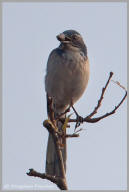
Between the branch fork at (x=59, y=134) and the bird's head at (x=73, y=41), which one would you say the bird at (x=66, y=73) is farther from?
the branch fork at (x=59, y=134)

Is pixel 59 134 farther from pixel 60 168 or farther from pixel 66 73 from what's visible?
pixel 66 73

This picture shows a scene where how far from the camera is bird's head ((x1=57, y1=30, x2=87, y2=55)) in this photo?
6.18 m

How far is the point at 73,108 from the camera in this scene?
19.6 feet

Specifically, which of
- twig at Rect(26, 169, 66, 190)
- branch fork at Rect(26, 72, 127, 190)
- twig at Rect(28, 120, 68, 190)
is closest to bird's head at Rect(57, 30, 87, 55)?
branch fork at Rect(26, 72, 127, 190)

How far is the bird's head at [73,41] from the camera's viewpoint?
20.3 ft

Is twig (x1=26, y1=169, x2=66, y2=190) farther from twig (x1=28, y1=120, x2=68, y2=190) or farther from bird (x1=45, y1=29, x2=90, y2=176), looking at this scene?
bird (x1=45, y1=29, x2=90, y2=176)

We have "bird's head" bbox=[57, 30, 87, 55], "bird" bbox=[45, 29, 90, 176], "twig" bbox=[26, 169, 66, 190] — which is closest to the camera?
"twig" bbox=[26, 169, 66, 190]

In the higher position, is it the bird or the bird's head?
the bird's head

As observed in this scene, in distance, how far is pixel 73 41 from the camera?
251 inches

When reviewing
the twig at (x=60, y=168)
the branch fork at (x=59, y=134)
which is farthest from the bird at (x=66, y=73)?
the twig at (x=60, y=168)

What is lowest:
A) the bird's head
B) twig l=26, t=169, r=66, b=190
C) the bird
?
twig l=26, t=169, r=66, b=190

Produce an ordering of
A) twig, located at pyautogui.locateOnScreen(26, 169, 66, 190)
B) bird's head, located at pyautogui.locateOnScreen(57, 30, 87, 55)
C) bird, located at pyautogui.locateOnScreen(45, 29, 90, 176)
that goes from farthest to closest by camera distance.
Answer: bird's head, located at pyautogui.locateOnScreen(57, 30, 87, 55), bird, located at pyautogui.locateOnScreen(45, 29, 90, 176), twig, located at pyautogui.locateOnScreen(26, 169, 66, 190)

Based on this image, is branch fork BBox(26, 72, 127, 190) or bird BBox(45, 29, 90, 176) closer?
branch fork BBox(26, 72, 127, 190)

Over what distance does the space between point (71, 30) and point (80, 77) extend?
0.97m
